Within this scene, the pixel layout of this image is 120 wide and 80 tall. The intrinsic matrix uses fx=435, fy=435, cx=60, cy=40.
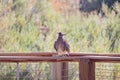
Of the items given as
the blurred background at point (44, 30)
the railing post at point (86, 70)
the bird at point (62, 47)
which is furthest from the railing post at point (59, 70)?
the blurred background at point (44, 30)

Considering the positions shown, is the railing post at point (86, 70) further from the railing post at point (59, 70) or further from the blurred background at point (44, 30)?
the blurred background at point (44, 30)

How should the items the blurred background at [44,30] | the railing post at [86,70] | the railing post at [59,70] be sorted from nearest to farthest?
the railing post at [86,70]
the railing post at [59,70]
the blurred background at [44,30]

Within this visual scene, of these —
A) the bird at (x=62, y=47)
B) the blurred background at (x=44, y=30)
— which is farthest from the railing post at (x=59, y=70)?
the blurred background at (x=44, y=30)

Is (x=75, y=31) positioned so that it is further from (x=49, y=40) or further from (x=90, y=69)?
(x=90, y=69)

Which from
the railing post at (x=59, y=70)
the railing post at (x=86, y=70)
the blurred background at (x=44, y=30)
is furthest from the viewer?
the blurred background at (x=44, y=30)

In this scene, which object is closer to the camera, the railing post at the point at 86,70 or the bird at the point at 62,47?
the railing post at the point at 86,70

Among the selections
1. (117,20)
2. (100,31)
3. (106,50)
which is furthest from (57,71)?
(117,20)

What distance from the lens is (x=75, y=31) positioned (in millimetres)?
7648

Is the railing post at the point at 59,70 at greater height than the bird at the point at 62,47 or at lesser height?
lesser

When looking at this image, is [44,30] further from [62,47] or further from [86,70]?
[86,70]

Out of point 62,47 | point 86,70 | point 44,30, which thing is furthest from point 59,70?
point 44,30

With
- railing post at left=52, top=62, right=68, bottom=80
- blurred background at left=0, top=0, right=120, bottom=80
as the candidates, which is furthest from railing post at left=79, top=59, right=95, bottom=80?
blurred background at left=0, top=0, right=120, bottom=80

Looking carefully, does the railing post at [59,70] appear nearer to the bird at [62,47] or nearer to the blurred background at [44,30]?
the bird at [62,47]

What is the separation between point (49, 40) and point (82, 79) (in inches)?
160
